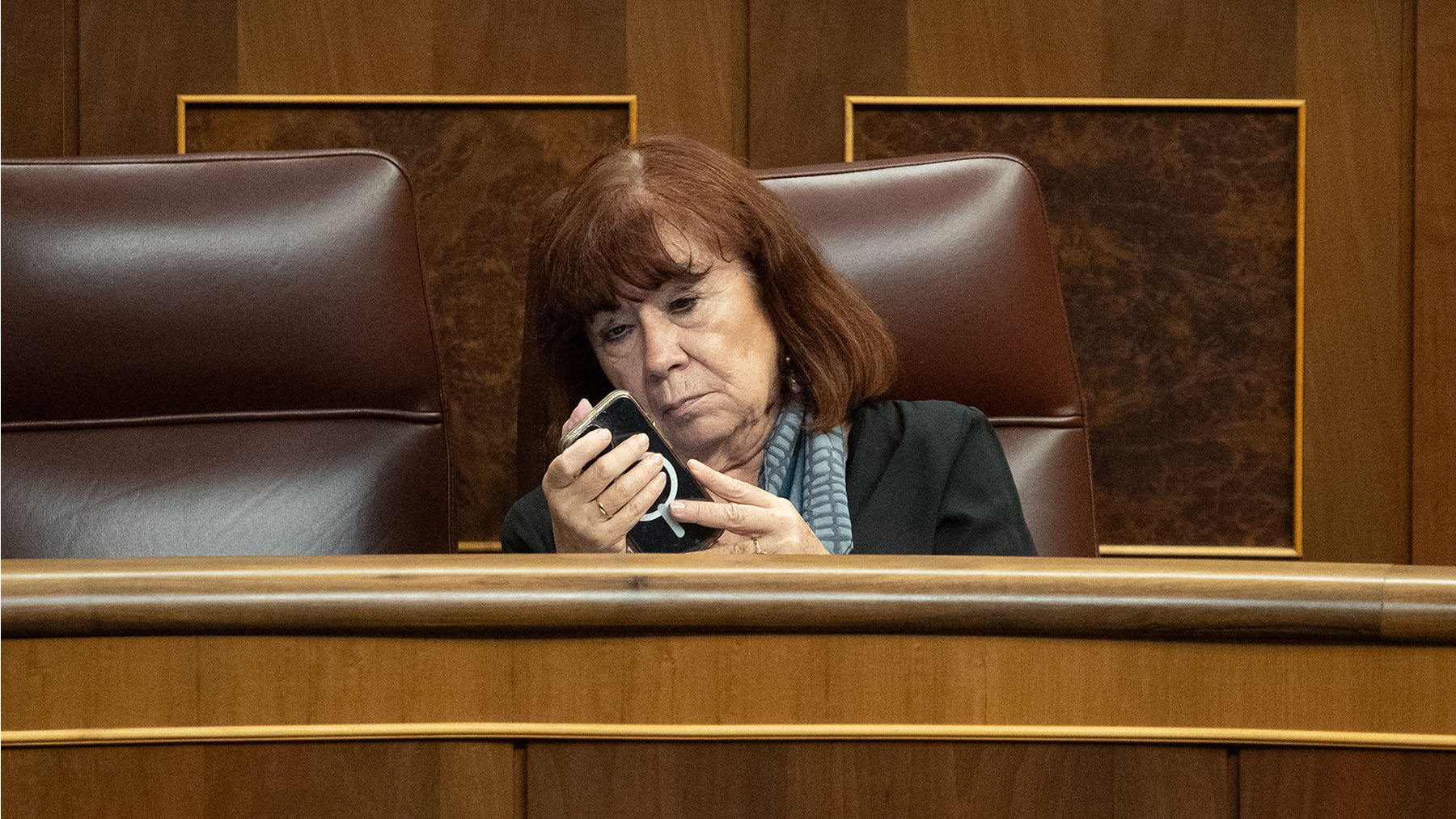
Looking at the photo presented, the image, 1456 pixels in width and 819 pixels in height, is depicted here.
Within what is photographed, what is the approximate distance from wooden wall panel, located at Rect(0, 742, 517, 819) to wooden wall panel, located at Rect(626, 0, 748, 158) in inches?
57.1

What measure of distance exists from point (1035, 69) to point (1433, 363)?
2.37 feet

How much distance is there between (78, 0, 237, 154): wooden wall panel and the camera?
1815 millimetres

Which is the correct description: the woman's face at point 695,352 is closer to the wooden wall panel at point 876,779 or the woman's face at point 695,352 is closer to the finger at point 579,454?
the finger at point 579,454

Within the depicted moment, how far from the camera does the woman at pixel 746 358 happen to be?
1.05 meters

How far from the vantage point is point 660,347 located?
40.9 inches

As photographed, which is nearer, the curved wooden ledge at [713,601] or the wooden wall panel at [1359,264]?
the curved wooden ledge at [713,601]

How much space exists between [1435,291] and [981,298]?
99 centimetres

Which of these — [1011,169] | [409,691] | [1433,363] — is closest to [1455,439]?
[1433,363]

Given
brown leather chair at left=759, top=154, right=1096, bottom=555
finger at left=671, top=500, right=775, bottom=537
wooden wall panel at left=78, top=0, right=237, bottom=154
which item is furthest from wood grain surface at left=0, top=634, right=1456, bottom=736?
wooden wall panel at left=78, top=0, right=237, bottom=154

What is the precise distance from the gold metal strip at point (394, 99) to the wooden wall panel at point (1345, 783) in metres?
1.49

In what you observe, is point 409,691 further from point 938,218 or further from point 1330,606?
point 938,218

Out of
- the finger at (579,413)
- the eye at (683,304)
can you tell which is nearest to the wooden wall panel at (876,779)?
the finger at (579,413)

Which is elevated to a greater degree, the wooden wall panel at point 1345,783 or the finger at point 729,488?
the finger at point 729,488

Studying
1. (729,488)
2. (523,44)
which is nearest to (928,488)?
(729,488)
